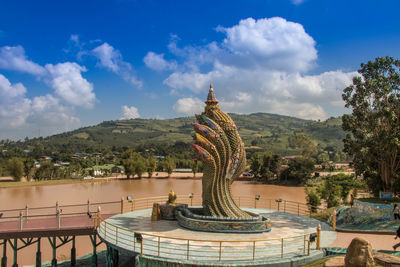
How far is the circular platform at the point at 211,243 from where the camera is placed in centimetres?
1116

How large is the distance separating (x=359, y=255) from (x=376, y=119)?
14.1m

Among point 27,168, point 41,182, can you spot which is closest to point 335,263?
point 41,182

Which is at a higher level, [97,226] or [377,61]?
[377,61]

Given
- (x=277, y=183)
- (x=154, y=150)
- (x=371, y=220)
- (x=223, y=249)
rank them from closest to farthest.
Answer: (x=223, y=249) < (x=371, y=220) < (x=277, y=183) < (x=154, y=150)

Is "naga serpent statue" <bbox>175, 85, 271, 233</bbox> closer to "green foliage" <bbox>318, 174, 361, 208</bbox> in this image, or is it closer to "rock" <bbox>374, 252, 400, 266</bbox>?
"rock" <bbox>374, 252, 400, 266</bbox>

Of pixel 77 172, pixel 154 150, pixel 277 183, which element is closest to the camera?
pixel 277 183

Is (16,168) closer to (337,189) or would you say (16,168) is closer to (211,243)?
(337,189)

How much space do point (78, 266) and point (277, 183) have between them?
5014 cm

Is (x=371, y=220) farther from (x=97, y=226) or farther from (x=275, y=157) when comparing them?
(x=275, y=157)

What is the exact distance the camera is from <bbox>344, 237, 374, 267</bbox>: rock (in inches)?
338

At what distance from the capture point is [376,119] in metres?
20.5

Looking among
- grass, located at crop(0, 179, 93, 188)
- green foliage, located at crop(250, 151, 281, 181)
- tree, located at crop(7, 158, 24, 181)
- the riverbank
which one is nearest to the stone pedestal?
green foliage, located at crop(250, 151, 281, 181)

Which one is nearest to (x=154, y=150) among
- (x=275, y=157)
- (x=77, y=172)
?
(x=77, y=172)

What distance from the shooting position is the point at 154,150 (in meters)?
126
